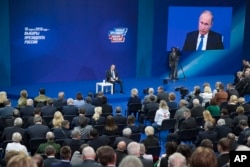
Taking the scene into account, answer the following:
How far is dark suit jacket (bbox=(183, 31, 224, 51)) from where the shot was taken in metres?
18.9

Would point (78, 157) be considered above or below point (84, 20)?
below

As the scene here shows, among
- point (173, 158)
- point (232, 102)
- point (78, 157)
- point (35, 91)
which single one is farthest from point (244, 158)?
point (35, 91)

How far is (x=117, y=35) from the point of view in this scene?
1772 cm

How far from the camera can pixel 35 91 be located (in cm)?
1529

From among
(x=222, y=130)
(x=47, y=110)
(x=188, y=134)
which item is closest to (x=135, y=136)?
(x=188, y=134)

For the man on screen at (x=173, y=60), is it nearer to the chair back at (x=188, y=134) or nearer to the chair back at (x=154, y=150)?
the chair back at (x=188, y=134)

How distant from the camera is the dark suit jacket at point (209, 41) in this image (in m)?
18.9

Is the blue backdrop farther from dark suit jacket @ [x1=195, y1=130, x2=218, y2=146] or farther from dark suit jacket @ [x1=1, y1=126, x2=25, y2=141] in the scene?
dark suit jacket @ [x1=195, y1=130, x2=218, y2=146]

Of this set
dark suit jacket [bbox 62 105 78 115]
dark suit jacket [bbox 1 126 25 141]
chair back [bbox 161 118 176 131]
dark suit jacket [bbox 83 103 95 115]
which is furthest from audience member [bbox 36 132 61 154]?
chair back [bbox 161 118 176 131]

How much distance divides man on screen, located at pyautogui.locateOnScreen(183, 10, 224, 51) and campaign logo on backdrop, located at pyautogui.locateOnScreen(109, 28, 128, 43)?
2.82m

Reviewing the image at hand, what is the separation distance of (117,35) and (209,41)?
14.3ft

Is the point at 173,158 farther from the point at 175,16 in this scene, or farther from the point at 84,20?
the point at 175,16

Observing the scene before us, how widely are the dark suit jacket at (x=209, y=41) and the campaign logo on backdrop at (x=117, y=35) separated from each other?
9.20 ft

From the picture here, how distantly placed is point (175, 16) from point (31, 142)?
37.4 feet
